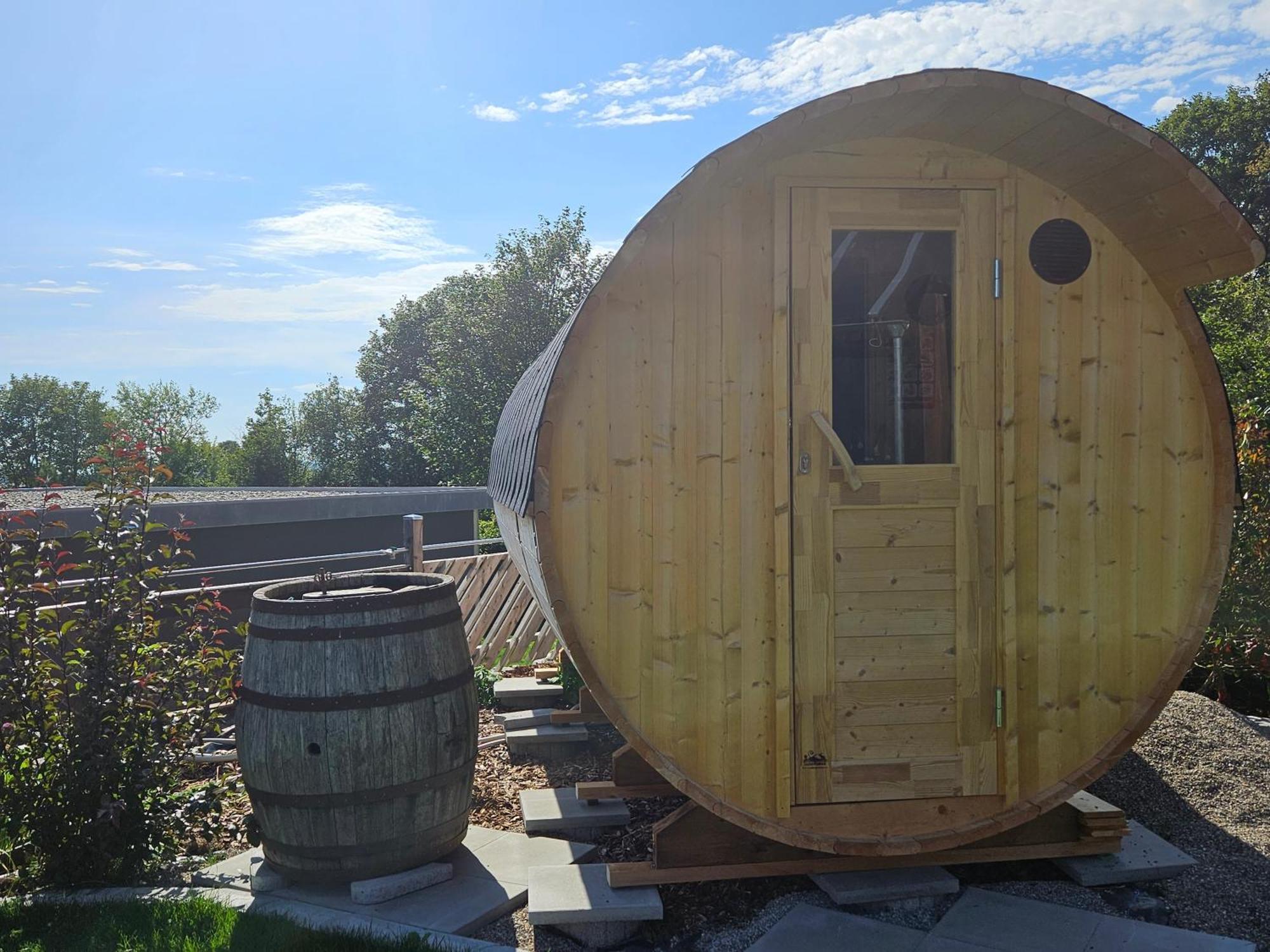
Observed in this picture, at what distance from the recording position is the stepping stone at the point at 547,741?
19.9ft

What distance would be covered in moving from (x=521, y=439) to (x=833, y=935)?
249 centimetres

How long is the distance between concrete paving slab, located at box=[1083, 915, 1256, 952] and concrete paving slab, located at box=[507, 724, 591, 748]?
318 centimetres

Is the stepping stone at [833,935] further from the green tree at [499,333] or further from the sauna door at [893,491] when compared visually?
the green tree at [499,333]

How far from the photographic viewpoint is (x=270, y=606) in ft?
13.3

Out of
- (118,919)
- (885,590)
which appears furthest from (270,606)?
(885,590)

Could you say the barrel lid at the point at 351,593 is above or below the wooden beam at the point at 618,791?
above

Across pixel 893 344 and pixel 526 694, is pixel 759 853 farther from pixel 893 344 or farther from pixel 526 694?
pixel 526 694

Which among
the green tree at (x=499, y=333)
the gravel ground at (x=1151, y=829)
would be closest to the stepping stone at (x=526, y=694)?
the gravel ground at (x=1151, y=829)

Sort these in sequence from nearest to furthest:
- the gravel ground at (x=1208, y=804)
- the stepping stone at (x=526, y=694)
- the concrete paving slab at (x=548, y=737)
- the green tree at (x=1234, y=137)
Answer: the gravel ground at (x=1208, y=804) < the concrete paving slab at (x=548, y=737) < the stepping stone at (x=526, y=694) < the green tree at (x=1234, y=137)

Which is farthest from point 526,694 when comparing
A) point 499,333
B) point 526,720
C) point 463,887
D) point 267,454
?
point 267,454

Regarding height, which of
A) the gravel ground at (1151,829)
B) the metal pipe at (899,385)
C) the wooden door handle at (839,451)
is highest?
the metal pipe at (899,385)

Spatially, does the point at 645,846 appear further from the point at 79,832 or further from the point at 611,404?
the point at 79,832

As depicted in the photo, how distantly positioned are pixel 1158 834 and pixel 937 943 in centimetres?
162

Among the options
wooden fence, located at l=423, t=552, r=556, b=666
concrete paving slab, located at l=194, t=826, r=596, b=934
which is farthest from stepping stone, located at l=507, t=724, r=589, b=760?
wooden fence, located at l=423, t=552, r=556, b=666
